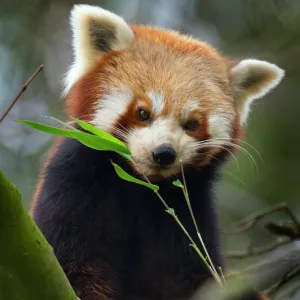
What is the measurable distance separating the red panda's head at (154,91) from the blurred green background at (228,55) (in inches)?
69.0

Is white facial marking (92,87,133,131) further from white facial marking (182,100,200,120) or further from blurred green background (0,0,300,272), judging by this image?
blurred green background (0,0,300,272)

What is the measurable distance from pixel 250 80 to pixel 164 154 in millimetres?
834

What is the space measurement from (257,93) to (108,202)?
0.92 metres

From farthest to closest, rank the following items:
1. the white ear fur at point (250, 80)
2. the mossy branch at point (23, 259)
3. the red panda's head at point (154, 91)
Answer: the white ear fur at point (250, 80) < the red panda's head at point (154, 91) < the mossy branch at point (23, 259)

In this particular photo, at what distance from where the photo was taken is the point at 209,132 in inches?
115

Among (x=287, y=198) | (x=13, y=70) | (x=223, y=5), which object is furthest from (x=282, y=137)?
(x=13, y=70)

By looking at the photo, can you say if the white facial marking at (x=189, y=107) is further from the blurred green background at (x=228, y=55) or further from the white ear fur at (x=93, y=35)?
the blurred green background at (x=228, y=55)

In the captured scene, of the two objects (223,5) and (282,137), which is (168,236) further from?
(223,5)

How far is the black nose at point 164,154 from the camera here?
2627mm

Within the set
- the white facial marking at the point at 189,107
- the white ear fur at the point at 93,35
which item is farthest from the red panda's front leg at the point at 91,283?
the white ear fur at the point at 93,35

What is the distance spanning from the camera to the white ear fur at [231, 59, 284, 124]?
10.6 ft

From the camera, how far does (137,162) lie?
270 centimetres

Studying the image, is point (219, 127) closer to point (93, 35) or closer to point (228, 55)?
point (93, 35)

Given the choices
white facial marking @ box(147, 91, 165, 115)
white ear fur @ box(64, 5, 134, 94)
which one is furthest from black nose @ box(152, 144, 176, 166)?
white ear fur @ box(64, 5, 134, 94)
